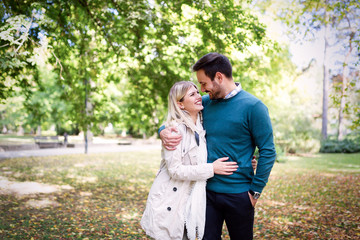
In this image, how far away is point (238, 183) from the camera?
8.10ft

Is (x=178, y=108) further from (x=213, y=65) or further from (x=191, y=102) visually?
(x=213, y=65)

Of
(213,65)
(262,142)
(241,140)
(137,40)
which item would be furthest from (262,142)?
(137,40)

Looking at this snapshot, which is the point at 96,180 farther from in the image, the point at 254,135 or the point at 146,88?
the point at 254,135

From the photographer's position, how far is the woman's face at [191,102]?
8.39ft

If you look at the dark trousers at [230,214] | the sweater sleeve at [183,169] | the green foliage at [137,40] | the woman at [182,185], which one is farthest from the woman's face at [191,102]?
the green foliage at [137,40]

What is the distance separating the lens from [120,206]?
726 cm

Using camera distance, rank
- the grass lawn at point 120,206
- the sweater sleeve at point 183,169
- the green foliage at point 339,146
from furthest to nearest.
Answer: the green foliage at point 339,146 < the grass lawn at point 120,206 < the sweater sleeve at point 183,169

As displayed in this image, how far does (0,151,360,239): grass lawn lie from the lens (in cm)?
538

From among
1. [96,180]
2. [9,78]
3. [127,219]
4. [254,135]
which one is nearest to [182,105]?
[254,135]

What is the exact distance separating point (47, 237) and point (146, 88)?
4660 mm

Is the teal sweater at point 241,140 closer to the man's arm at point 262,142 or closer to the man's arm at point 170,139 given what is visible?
the man's arm at point 262,142

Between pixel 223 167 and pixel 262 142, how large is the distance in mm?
386

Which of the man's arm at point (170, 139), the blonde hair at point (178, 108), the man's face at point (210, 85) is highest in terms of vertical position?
the man's face at point (210, 85)

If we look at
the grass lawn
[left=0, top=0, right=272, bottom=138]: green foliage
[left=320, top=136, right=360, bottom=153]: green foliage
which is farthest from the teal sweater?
[left=320, top=136, right=360, bottom=153]: green foliage
